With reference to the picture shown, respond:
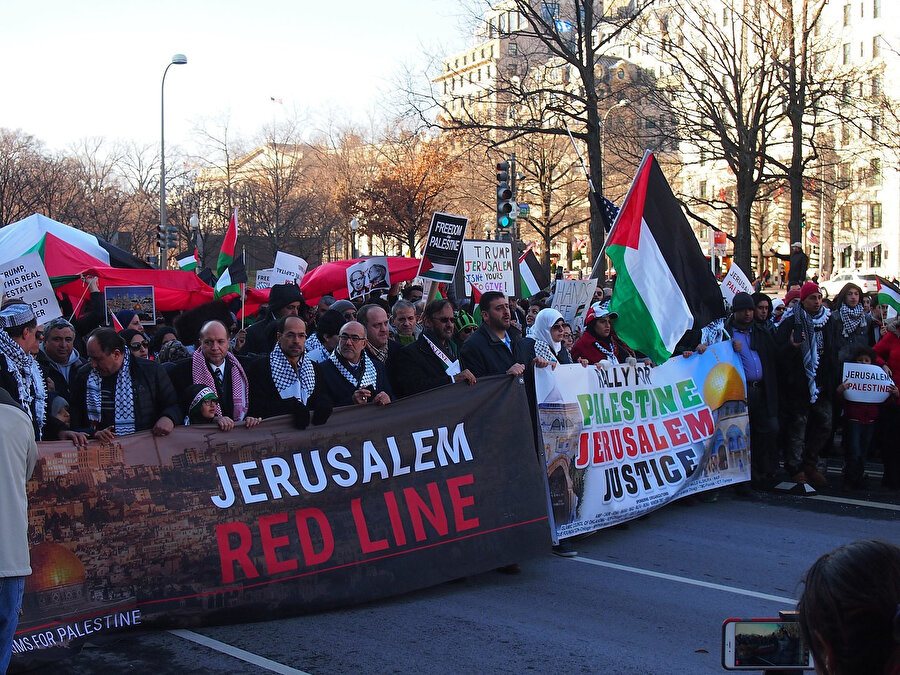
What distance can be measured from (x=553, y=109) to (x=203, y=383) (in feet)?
58.3

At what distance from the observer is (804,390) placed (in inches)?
391

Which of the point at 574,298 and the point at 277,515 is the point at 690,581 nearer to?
the point at 277,515

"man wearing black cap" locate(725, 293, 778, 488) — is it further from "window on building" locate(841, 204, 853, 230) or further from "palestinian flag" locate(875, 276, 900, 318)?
"window on building" locate(841, 204, 853, 230)

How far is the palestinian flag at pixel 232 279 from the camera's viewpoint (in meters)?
13.2

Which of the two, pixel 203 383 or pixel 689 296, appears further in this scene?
pixel 689 296

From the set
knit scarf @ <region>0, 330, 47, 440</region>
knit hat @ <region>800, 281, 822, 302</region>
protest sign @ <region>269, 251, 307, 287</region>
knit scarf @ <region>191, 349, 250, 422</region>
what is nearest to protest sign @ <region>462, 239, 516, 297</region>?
protest sign @ <region>269, 251, 307, 287</region>

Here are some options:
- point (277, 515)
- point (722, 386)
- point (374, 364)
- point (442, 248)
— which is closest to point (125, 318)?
point (442, 248)

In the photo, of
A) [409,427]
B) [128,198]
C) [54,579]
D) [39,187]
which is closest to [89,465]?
[54,579]

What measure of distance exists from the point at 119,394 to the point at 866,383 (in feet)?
24.5

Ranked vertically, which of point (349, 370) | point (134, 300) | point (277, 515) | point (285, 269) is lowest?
point (277, 515)

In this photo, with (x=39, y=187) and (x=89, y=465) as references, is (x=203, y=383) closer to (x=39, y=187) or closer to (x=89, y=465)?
(x=89, y=465)

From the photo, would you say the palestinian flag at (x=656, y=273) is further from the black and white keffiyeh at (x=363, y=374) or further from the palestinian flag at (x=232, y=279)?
the palestinian flag at (x=232, y=279)

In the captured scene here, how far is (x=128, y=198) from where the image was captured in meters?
46.5

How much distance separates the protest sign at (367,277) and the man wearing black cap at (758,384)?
23.2ft
